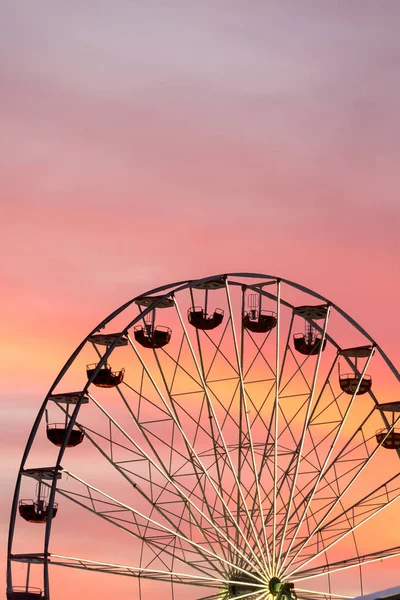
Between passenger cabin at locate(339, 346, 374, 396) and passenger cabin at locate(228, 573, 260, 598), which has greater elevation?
passenger cabin at locate(339, 346, 374, 396)

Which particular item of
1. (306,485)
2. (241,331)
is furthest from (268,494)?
(241,331)

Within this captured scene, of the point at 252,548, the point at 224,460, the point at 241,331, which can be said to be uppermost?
the point at 241,331

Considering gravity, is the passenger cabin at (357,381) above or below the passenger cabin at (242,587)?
above

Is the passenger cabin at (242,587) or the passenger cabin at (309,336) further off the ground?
the passenger cabin at (309,336)

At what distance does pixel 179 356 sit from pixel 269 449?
4.63 m

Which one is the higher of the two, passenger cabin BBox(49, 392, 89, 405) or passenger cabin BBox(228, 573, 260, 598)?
passenger cabin BBox(49, 392, 89, 405)

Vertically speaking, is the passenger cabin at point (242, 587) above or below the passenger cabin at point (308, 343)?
below

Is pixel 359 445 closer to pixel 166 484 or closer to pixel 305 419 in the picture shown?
pixel 305 419

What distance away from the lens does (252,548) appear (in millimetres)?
54406

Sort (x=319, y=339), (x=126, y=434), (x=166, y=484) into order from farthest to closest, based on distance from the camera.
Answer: (x=319, y=339) < (x=166, y=484) < (x=126, y=434)

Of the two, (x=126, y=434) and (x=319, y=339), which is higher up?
(x=319, y=339)

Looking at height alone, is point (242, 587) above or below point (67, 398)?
below

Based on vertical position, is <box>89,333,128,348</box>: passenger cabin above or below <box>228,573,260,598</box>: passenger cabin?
above

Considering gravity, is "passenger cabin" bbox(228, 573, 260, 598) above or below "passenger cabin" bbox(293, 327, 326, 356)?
below
